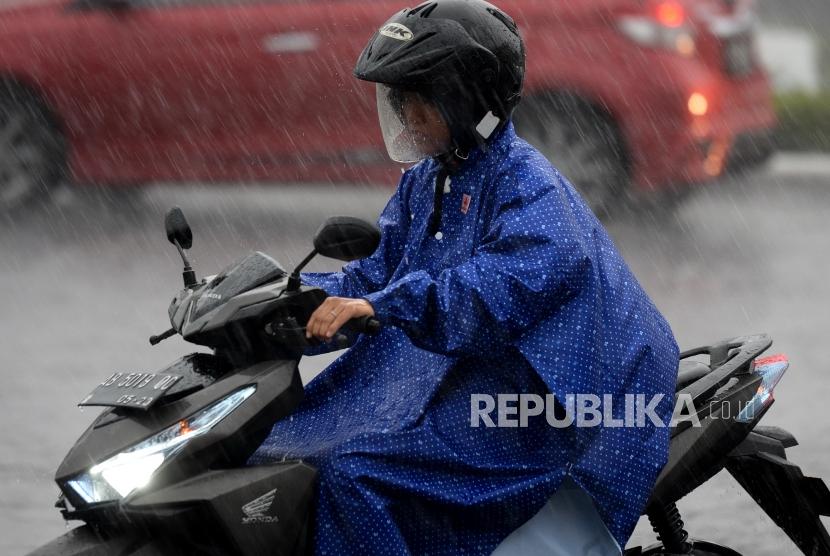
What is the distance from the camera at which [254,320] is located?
9.24ft

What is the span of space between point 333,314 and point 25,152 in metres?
6.75

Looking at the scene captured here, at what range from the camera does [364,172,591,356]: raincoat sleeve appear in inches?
110

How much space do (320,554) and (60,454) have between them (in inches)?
109

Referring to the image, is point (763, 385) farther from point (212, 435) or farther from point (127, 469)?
point (127, 469)

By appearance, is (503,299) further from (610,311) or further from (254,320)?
(254,320)

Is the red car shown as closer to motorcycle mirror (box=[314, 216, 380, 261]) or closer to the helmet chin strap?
the helmet chin strap

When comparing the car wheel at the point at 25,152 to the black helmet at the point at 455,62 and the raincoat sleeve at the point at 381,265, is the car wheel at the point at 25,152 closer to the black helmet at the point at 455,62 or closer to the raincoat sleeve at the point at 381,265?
the raincoat sleeve at the point at 381,265

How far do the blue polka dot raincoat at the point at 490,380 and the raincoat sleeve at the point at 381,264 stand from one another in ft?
0.63

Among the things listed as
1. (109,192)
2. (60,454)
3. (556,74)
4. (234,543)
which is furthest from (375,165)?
(234,543)

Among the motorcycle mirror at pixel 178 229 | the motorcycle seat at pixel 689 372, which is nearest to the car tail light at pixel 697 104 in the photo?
the motorcycle seat at pixel 689 372

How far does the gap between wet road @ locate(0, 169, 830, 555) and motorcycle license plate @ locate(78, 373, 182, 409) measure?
2.05 metres

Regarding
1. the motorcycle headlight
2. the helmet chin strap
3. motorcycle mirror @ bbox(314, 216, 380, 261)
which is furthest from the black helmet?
the motorcycle headlight

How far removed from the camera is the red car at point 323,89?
8.18 m

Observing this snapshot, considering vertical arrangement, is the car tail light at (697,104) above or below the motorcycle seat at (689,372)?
below
